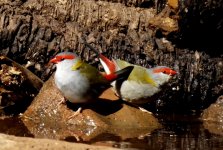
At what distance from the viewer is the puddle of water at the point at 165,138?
642cm

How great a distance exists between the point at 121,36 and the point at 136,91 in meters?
1.41

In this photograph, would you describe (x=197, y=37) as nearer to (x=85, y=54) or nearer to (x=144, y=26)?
(x=144, y=26)

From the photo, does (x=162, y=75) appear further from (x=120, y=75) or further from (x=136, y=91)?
(x=120, y=75)

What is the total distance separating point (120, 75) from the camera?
306 inches

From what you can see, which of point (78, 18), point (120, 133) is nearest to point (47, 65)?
point (78, 18)

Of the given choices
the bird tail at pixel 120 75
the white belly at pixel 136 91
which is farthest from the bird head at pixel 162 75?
the bird tail at pixel 120 75

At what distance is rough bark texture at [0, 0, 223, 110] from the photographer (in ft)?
28.0

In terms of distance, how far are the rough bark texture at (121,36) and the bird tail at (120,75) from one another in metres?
0.99

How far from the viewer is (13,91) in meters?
7.92

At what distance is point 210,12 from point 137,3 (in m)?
1.25

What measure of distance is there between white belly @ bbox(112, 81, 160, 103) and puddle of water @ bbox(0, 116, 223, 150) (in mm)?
497

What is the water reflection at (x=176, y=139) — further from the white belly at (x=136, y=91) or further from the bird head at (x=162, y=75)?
the bird head at (x=162, y=75)

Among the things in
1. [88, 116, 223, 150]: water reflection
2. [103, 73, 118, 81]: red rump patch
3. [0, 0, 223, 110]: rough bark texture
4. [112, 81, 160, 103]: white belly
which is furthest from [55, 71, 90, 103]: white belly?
[0, 0, 223, 110]: rough bark texture

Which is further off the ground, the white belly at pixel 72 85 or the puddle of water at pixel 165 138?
the white belly at pixel 72 85
